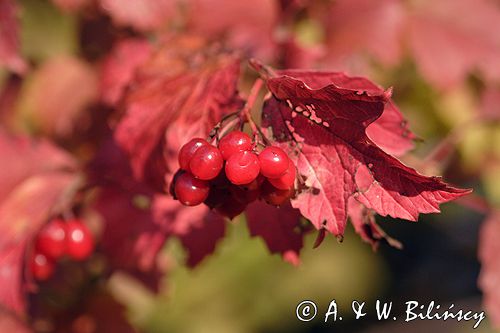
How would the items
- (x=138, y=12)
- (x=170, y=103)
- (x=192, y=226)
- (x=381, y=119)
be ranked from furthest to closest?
1. (x=138, y=12)
2. (x=192, y=226)
3. (x=170, y=103)
4. (x=381, y=119)

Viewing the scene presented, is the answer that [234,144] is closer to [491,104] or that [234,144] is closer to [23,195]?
[23,195]

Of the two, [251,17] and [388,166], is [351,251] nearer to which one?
[251,17]

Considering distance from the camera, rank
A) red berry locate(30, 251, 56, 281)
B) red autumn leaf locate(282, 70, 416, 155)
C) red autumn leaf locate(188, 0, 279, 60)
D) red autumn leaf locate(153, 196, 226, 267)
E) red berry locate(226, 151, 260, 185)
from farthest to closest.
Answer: red autumn leaf locate(188, 0, 279, 60) → red berry locate(30, 251, 56, 281) → red autumn leaf locate(153, 196, 226, 267) → red autumn leaf locate(282, 70, 416, 155) → red berry locate(226, 151, 260, 185)

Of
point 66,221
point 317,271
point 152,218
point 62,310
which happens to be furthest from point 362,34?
point 317,271

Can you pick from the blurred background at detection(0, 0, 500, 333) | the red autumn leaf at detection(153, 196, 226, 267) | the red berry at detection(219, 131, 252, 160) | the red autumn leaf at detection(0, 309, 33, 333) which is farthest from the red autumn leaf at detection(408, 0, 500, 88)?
the red autumn leaf at detection(0, 309, 33, 333)

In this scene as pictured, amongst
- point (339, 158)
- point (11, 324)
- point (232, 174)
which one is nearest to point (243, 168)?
point (232, 174)

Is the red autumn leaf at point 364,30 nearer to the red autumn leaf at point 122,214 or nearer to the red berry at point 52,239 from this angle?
the red autumn leaf at point 122,214

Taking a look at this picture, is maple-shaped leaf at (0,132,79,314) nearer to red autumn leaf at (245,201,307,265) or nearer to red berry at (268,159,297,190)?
red autumn leaf at (245,201,307,265)
